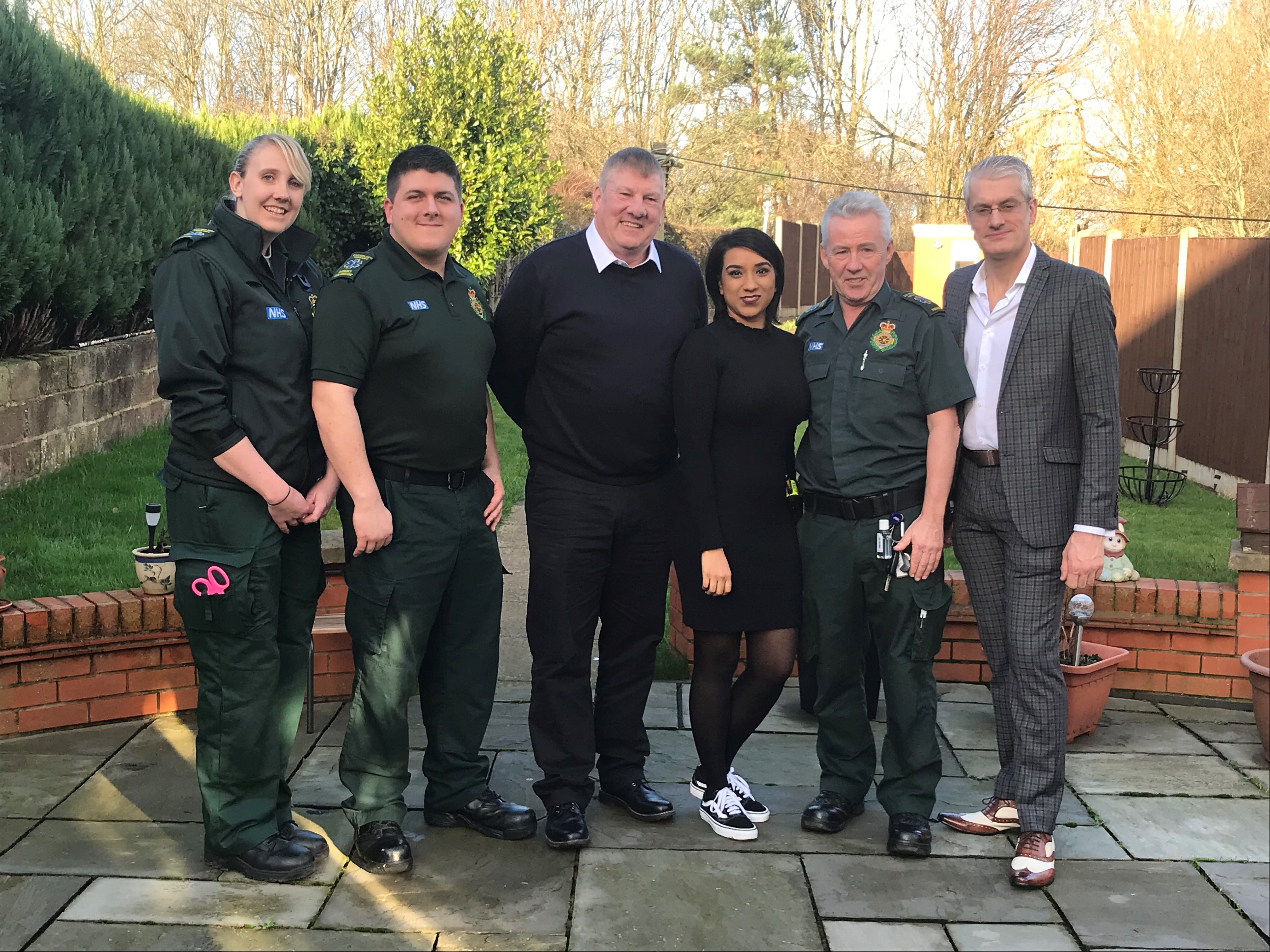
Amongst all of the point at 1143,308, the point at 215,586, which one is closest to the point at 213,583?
the point at 215,586

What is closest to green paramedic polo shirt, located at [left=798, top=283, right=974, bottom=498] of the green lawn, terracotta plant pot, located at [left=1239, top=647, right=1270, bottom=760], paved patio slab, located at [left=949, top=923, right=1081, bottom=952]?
paved patio slab, located at [left=949, top=923, right=1081, bottom=952]

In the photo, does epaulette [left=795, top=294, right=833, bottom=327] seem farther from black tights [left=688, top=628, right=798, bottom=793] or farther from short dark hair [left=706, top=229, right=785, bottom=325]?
black tights [left=688, top=628, right=798, bottom=793]

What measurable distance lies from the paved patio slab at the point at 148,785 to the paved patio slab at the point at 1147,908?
7.43 ft

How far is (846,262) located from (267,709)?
191 cm

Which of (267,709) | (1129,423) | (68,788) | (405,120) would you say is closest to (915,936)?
(267,709)

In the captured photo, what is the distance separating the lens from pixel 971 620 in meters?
4.67

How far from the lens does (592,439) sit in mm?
3291

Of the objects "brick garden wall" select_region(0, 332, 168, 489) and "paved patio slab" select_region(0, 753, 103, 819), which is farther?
"brick garden wall" select_region(0, 332, 168, 489)

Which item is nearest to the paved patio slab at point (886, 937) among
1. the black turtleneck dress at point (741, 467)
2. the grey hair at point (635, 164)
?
the black turtleneck dress at point (741, 467)

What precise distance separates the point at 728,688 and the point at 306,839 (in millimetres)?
1213

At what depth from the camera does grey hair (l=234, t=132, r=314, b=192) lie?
9.82 ft

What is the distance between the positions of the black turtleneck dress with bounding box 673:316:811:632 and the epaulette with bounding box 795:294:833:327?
0.11 meters

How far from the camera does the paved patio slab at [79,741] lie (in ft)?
12.6

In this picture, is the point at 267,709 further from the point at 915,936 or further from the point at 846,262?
the point at 846,262
